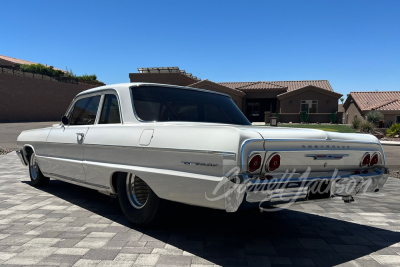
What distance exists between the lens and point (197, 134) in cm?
269

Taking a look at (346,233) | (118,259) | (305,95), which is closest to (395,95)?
(305,95)

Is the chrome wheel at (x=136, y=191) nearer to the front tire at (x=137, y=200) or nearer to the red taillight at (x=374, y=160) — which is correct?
the front tire at (x=137, y=200)

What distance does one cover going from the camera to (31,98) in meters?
37.9

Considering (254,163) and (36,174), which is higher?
(254,163)

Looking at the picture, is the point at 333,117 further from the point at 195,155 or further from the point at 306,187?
the point at 195,155

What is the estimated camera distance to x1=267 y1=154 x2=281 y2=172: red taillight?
262 centimetres

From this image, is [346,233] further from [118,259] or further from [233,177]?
[118,259]

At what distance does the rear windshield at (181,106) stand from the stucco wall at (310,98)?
2605 cm

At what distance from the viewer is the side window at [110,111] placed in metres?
3.82

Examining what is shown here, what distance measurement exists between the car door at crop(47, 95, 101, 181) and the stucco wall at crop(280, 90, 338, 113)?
26532mm

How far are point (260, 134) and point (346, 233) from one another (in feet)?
6.42

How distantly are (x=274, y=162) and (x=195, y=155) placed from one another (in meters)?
0.69

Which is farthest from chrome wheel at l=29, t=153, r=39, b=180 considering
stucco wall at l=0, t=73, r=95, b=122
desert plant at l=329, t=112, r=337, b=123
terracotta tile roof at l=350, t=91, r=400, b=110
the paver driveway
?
stucco wall at l=0, t=73, r=95, b=122

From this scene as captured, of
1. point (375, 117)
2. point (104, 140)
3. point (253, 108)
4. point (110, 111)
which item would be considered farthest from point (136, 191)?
point (253, 108)
